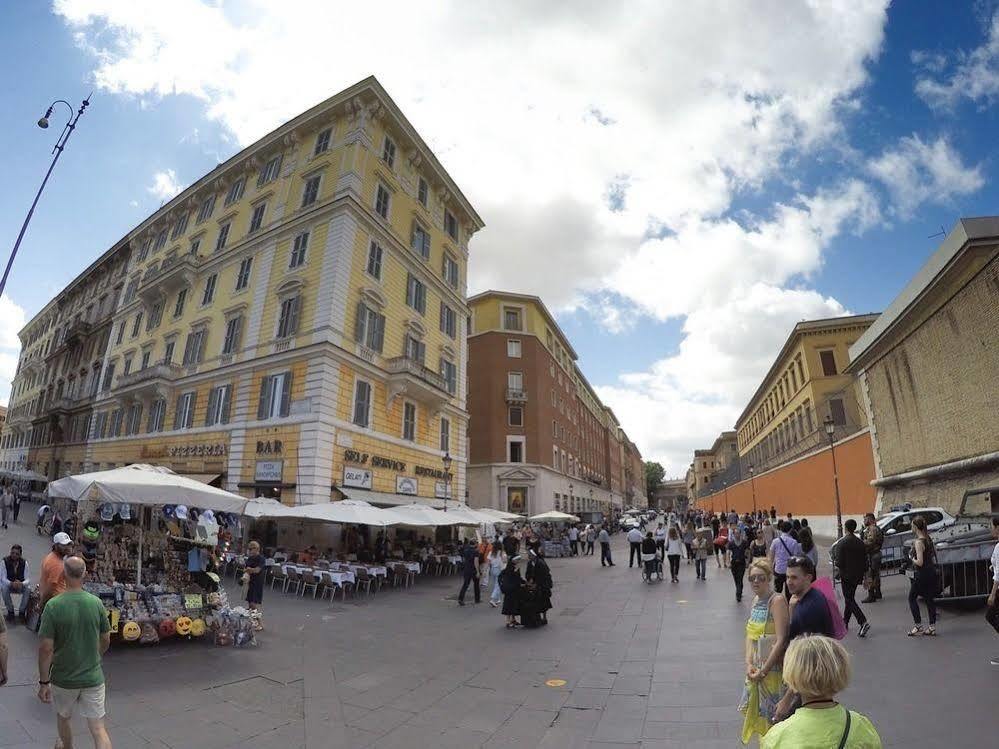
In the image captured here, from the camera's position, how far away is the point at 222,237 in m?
27.4

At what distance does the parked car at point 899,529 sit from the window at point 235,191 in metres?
30.1

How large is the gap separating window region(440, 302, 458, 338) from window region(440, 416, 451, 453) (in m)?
4.90

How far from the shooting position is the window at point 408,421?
23.9 meters

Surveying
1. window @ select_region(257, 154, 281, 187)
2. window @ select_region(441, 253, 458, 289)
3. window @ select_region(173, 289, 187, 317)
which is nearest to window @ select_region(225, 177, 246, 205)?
window @ select_region(257, 154, 281, 187)

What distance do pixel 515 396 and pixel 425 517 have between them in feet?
81.9

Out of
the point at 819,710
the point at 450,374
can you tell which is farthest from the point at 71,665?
the point at 450,374

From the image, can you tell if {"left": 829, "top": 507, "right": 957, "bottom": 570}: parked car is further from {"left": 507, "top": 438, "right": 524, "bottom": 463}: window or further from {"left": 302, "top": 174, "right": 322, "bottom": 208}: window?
{"left": 507, "top": 438, "right": 524, "bottom": 463}: window

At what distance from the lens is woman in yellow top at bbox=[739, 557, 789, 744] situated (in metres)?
3.71

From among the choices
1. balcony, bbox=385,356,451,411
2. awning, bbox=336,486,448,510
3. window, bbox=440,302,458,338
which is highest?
window, bbox=440,302,458,338

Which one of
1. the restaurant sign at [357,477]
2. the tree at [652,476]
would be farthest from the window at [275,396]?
the tree at [652,476]

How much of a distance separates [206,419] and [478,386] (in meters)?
22.3

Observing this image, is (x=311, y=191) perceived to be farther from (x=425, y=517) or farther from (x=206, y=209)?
(x=425, y=517)

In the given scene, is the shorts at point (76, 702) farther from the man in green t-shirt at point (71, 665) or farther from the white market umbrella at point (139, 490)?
the white market umbrella at point (139, 490)

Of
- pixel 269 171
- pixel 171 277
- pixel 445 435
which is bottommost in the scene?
pixel 445 435
